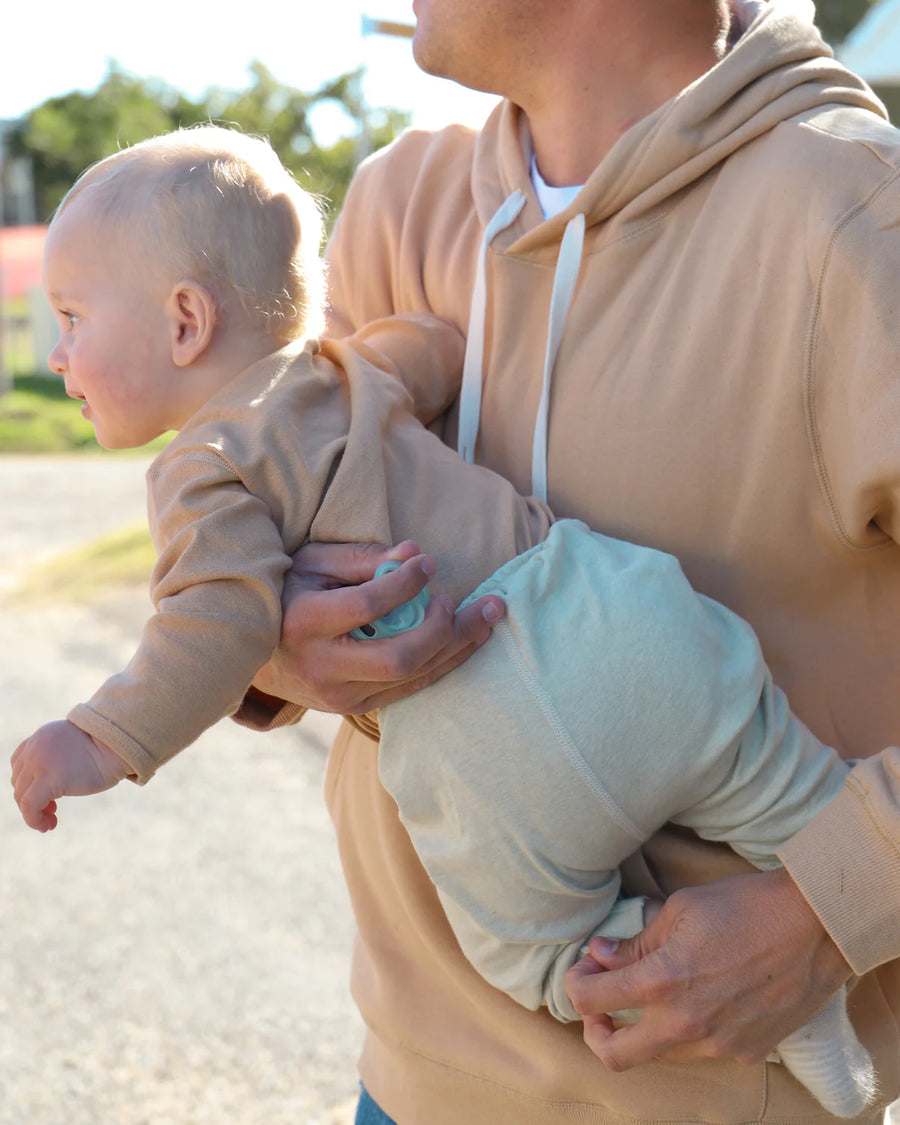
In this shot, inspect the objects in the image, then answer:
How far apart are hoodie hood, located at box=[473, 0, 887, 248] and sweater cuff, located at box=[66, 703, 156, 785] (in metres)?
0.79

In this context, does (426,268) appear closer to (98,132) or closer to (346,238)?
(346,238)

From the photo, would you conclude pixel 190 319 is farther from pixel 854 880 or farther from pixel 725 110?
pixel 854 880

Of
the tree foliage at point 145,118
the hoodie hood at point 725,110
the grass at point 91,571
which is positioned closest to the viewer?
the hoodie hood at point 725,110

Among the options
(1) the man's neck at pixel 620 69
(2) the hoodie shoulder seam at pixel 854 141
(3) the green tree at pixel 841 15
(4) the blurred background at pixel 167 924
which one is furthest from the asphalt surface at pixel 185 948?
(3) the green tree at pixel 841 15

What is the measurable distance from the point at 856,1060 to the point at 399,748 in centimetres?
61

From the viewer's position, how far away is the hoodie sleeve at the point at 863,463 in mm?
1318

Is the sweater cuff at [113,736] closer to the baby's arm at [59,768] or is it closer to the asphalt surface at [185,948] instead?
the baby's arm at [59,768]

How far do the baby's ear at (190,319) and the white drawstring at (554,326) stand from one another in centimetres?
40

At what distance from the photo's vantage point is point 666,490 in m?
1.50

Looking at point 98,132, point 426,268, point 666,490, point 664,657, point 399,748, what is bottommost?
point 98,132

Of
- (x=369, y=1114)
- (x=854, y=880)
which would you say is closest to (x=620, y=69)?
(x=854, y=880)

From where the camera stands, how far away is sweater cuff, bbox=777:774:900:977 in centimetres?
133

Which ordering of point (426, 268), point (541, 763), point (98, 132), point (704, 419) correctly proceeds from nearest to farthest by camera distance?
point (541, 763), point (704, 419), point (426, 268), point (98, 132)

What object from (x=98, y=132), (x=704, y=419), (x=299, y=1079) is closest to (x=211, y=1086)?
(x=299, y=1079)
